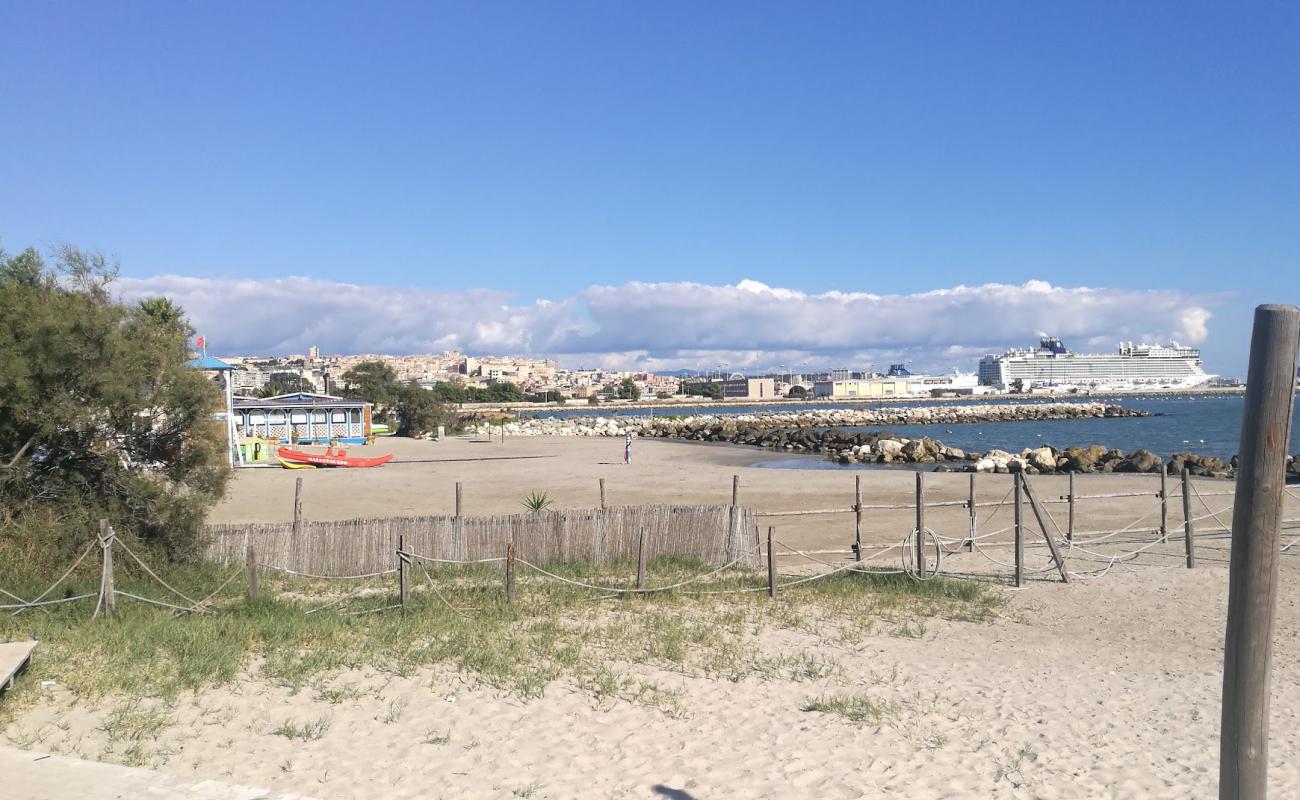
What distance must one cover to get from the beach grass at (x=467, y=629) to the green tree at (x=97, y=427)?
841mm

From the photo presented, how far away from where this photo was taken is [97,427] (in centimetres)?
1220

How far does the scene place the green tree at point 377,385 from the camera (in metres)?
68.1

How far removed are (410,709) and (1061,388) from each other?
7061 inches

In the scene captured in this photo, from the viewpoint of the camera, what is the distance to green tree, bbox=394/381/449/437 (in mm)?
61531

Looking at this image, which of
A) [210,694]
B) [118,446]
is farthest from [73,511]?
[210,694]

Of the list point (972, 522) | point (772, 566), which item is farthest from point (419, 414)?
point (772, 566)

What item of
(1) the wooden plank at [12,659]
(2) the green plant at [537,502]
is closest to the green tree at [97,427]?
(1) the wooden plank at [12,659]

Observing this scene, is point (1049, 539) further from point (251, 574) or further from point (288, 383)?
point (288, 383)

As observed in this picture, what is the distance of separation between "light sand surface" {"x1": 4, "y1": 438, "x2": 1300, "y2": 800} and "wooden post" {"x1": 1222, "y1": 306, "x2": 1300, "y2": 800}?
2.56 m

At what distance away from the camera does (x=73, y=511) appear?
12.0 metres

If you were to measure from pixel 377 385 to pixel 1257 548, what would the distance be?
68.9 metres

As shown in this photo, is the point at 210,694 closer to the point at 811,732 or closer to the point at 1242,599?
the point at 811,732

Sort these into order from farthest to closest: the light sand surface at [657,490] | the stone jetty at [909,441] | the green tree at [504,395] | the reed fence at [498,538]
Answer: the green tree at [504,395] < the stone jetty at [909,441] < the light sand surface at [657,490] < the reed fence at [498,538]

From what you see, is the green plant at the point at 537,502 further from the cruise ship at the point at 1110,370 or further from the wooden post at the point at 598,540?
the cruise ship at the point at 1110,370
